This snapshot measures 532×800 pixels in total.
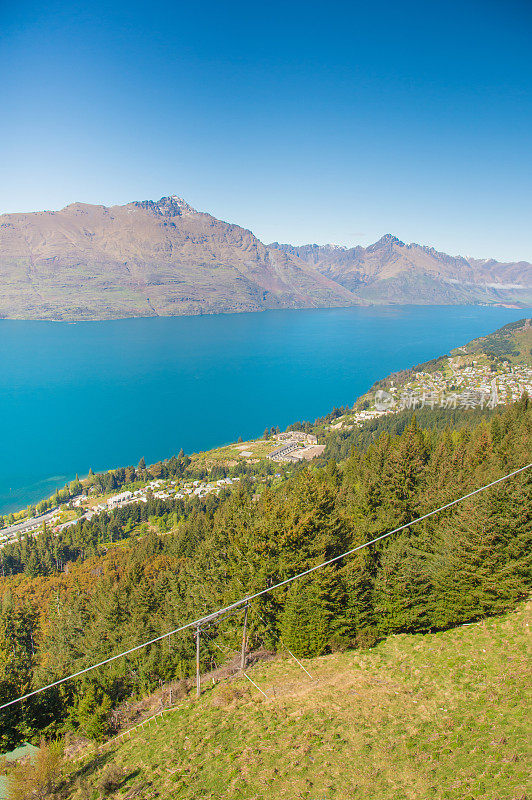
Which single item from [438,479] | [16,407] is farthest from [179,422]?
[438,479]

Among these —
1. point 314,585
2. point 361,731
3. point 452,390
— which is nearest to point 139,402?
point 452,390

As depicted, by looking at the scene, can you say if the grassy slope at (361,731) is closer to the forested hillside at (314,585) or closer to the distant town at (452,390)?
the forested hillside at (314,585)

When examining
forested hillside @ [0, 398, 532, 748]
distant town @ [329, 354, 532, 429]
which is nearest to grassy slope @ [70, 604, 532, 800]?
forested hillside @ [0, 398, 532, 748]

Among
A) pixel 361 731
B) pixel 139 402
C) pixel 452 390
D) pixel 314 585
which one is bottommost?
pixel 139 402

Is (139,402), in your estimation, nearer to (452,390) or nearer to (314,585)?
(452,390)

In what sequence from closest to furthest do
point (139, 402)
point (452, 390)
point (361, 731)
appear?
point (361, 731) < point (452, 390) < point (139, 402)

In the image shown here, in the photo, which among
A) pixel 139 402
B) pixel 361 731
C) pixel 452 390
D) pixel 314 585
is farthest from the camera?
pixel 139 402

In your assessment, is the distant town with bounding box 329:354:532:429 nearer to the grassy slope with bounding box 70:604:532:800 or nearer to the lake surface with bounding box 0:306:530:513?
the lake surface with bounding box 0:306:530:513

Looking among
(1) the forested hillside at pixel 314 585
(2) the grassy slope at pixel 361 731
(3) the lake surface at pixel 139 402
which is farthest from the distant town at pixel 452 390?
(2) the grassy slope at pixel 361 731

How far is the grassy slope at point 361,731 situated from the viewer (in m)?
7.85

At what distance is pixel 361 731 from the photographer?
9.65 meters

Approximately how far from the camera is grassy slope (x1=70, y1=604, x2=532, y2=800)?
7.85 meters

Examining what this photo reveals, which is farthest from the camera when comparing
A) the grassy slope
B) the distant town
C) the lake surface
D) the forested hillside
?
the distant town

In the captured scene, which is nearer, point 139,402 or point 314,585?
point 314,585
